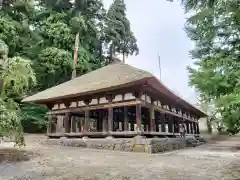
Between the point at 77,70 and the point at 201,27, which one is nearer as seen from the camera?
the point at 201,27

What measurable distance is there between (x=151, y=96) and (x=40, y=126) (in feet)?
35.5

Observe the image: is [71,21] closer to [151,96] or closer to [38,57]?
[38,57]

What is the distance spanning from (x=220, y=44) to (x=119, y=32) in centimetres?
1983

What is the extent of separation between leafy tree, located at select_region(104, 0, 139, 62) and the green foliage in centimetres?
1566

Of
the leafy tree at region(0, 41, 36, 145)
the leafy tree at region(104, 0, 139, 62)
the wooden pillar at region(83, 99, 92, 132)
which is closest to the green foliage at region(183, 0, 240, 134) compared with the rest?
the leafy tree at region(0, 41, 36, 145)

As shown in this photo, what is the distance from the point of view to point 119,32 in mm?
26766

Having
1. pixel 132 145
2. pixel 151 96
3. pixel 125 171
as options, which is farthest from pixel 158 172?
pixel 151 96

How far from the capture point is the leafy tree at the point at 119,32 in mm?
26016

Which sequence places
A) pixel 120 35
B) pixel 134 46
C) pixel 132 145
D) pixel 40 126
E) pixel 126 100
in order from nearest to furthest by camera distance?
pixel 132 145 → pixel 126 100 → pixel 40 126 → pixel 120 35 → pixel 134 46

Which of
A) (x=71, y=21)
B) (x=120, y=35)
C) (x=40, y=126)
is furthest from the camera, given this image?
(x=120, y=35)

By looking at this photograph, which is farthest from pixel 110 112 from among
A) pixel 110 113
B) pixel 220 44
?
pixel 220 44

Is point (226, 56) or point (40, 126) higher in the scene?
point (226, 56)

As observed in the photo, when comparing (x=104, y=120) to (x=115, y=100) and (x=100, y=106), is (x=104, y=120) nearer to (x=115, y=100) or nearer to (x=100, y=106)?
(x=100, y=106)

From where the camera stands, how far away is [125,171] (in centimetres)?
543
